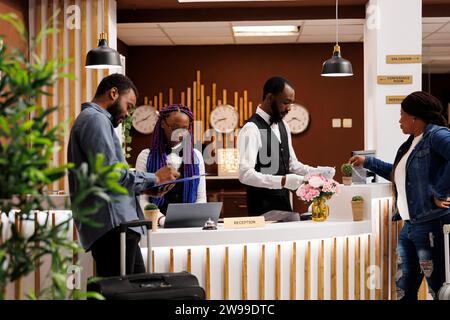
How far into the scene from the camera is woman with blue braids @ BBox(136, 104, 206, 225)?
4.16 m

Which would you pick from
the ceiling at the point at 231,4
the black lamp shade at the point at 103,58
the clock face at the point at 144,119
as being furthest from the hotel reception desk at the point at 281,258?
the clock face at the point at 144,119

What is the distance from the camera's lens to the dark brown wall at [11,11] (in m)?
5.98

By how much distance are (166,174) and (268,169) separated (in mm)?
1521

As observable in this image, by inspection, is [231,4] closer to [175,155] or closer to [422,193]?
[175,155]

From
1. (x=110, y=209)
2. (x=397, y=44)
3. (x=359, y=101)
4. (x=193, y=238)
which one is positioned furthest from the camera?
(x=359, y=101)

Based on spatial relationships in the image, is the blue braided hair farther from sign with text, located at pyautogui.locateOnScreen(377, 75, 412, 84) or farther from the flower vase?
sign with text, located at pyautogui.locateOnScreen(377, 75, 412, 84)

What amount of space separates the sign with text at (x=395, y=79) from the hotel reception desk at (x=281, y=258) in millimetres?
2373

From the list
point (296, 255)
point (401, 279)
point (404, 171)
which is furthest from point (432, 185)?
point (296, 255)

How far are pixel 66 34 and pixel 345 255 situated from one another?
4093mm

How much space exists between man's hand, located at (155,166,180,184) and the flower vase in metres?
1.39

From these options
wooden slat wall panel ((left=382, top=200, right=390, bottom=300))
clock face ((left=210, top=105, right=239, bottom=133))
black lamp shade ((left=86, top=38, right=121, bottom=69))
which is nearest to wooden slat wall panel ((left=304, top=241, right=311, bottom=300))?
wooden slat wall panel ((left=382, top=200, right=390, bottom=300))

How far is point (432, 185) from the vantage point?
393cm

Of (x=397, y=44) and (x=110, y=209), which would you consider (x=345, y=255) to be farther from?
(x=397, y=44)

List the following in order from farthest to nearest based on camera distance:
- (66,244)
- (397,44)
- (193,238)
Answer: (397,44), (193,238), (66,244)
